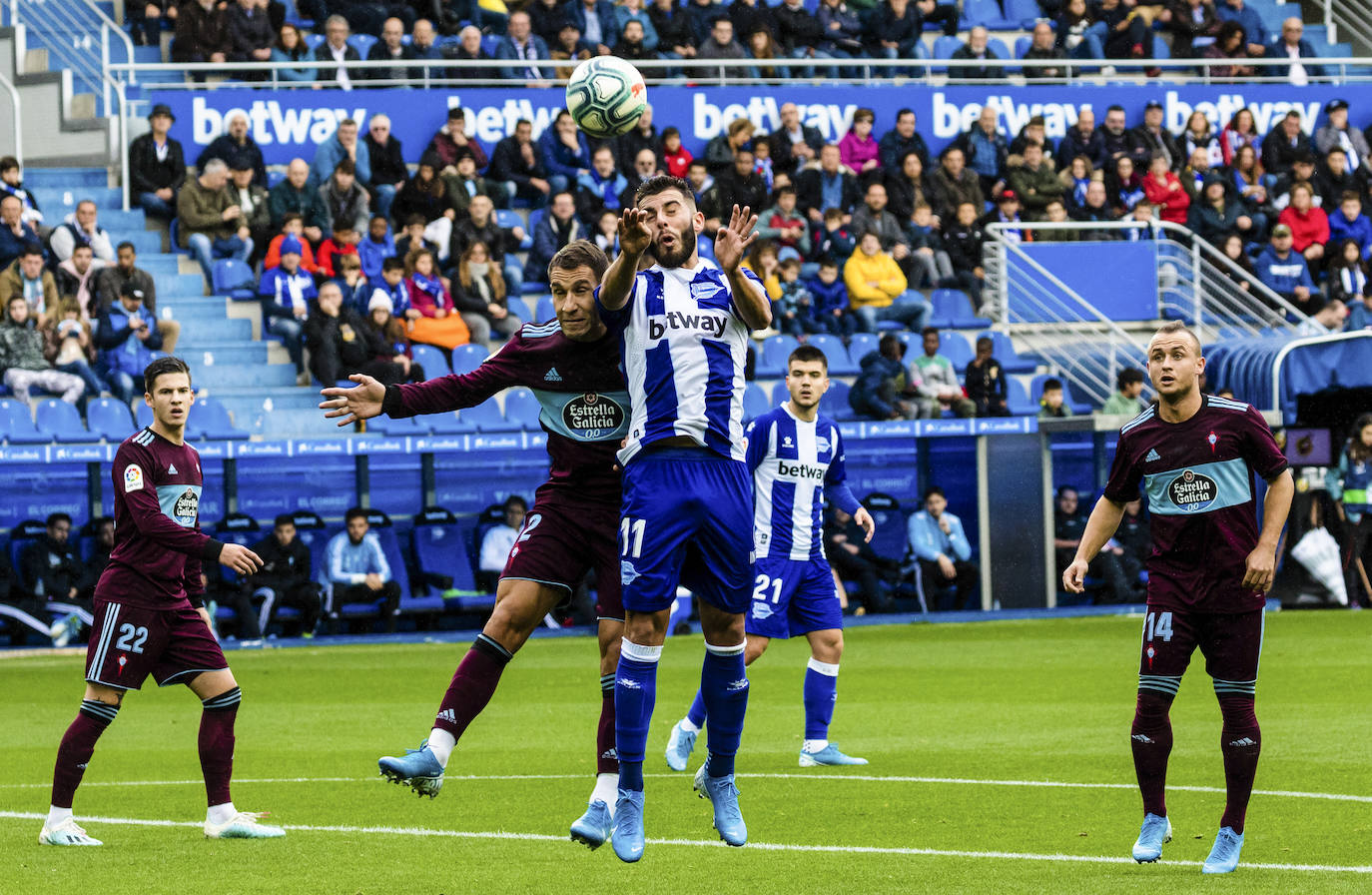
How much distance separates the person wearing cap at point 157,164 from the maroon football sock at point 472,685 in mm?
15565

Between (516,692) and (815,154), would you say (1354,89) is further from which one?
(516,692)

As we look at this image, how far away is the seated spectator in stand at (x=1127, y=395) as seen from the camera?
20469 millimetres

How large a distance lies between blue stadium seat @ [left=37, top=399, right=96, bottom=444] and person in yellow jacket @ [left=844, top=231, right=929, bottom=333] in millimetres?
9056

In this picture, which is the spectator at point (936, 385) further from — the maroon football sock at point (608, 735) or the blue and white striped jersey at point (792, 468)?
the maroon football sock at point (608, 735)

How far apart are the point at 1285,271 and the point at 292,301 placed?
506 inches

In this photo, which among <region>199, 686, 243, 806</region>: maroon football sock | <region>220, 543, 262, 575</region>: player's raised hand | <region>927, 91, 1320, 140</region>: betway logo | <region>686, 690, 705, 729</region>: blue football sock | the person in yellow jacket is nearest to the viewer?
<region>220, 543, 262, 575</region>: player's raised hand

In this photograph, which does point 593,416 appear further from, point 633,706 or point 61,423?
point 61,423

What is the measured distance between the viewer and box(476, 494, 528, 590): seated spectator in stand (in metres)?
19.1

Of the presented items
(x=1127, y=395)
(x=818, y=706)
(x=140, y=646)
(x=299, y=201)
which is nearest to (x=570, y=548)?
(x=140, y=646)

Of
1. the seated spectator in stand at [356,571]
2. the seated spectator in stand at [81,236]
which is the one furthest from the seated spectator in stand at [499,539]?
the seated spectator in stand at [81,236]

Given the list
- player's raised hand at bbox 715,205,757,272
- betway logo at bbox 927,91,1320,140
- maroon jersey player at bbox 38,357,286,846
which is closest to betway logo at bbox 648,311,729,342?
player's raised hand at bbox 715,205,757,272

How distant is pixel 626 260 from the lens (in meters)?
6.52

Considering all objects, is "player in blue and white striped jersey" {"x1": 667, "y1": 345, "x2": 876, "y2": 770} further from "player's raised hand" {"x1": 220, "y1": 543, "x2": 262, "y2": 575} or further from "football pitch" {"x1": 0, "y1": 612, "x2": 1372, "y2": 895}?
"player's raised hand" {"x1": 220, "y1": 543, "x2": 262, "y2": 575}

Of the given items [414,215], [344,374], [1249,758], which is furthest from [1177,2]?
[1249,758]
